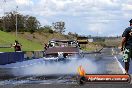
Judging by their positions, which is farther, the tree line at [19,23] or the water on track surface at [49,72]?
the tree line at [19,23]

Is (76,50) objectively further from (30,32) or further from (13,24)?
(13,24)

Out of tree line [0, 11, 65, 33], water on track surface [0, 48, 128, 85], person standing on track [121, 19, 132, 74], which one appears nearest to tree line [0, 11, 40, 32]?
tree line [0, 11, 65, 33]

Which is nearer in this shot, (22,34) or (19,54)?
(19,54)

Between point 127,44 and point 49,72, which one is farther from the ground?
point 127,44

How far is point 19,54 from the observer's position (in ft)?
124

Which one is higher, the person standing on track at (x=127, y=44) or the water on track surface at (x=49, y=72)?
the person standing on track at (x=127, y=44)

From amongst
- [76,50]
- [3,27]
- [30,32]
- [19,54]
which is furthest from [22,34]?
[76,50]

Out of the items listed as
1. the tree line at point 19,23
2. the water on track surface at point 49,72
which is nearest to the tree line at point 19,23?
the tree line at point 19,23

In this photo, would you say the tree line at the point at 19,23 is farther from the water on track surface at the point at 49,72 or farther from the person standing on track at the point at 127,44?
the person standing on track at the point at 127,44

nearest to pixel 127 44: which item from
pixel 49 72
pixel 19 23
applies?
pixel 49 72

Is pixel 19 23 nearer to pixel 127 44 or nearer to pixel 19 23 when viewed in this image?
pixel 19 23

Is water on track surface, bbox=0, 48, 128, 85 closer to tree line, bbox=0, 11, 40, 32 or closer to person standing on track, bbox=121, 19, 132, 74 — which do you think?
person standing on track, bbox=121, 19, 132, 74

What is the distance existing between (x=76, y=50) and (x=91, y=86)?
60.1ft

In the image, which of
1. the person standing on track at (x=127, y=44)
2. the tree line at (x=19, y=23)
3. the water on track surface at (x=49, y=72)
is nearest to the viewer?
Result: the person standing on track at (x=127, y=44)
